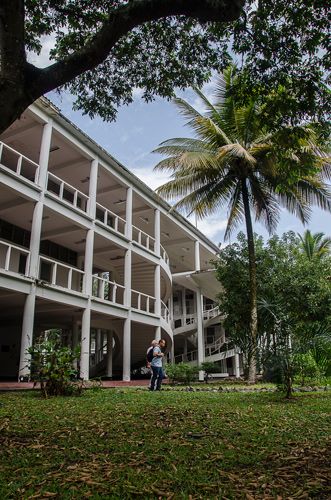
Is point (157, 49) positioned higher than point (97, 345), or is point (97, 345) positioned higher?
point (157, 49)

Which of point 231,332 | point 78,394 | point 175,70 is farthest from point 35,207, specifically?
point 231,332

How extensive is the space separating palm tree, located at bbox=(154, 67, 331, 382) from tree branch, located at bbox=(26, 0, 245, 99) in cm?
1031

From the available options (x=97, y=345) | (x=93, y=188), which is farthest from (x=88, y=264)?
(x=97, y=345)

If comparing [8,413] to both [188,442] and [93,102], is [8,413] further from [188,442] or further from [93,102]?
[93,102]

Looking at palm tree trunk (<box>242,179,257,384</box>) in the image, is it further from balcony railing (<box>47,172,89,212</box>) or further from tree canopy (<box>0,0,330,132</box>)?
tree canopy (<box>0,0,330,132</box>)

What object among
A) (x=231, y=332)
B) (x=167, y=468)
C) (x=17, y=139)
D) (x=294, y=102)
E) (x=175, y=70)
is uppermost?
(x=17, y=139)

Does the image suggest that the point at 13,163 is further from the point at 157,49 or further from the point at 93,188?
the point at 157,49

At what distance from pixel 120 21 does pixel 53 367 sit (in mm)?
7347

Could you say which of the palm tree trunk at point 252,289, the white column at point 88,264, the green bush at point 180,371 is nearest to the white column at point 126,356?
the green bush at point 180,371

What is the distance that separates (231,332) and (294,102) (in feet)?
45.7

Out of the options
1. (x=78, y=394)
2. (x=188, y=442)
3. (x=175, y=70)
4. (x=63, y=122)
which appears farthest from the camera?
(x=63, y=122)

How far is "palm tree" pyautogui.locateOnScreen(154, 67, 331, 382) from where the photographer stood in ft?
52.1

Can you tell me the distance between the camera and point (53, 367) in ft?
30.8

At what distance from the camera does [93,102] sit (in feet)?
25.7
